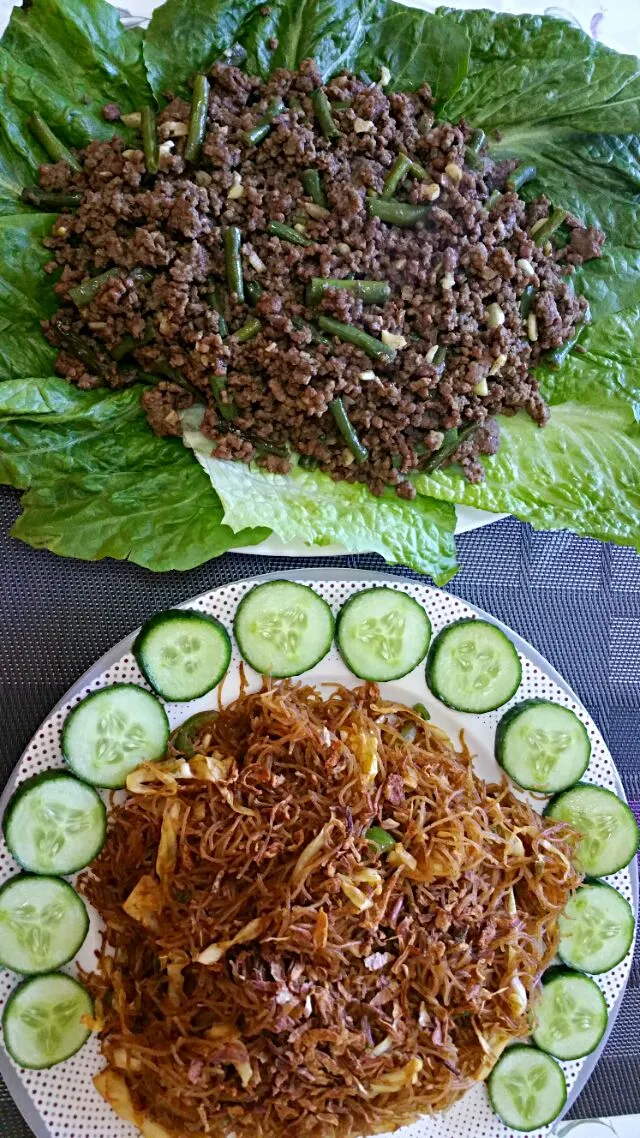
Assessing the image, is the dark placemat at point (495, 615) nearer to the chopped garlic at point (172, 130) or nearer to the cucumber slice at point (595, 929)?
the cucumber slice at point (595, 929)

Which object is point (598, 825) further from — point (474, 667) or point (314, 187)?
point (314, 187)

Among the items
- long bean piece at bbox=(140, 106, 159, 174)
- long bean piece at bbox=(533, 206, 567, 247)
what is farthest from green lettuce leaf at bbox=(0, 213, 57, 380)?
long bean piece at bbox=(533, 206, 567, 247)

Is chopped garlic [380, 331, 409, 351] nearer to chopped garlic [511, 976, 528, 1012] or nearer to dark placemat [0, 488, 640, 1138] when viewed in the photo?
dark placemat [0, 488, 640, 1138]

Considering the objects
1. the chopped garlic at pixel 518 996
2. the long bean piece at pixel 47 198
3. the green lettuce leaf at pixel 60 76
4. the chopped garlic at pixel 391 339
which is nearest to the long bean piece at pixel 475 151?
the chopped garlic at pixel 391 339

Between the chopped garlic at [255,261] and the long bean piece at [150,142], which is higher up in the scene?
the long bean piece at [150,142]

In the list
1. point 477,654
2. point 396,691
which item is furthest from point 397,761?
point 477,654

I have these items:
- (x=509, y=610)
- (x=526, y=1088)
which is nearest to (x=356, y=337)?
(x=509, y=610)

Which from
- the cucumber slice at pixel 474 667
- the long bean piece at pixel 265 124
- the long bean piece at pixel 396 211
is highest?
the long bean piece at pixel 265 124
